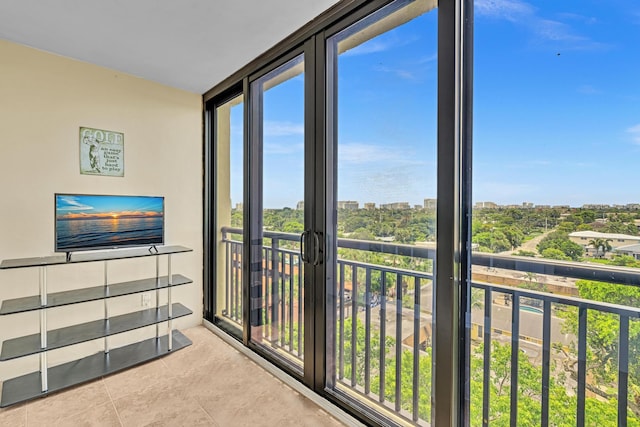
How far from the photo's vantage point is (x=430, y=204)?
1562 mm

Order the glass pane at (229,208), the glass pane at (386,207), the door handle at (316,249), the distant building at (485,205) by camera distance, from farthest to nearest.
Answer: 1. the glass pane at (229,208)
2. the door handle at (316,249)
3. the glass pane at (386,207)
4. the distant building at (485,205)

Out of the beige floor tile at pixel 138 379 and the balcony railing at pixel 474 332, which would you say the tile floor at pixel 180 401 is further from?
the balcony railing at pixel 474 332

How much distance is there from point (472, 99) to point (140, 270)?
297 centimetres

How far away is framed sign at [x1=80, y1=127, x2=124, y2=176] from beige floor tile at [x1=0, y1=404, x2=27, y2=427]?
166 cm

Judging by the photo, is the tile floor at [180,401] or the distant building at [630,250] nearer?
the distant building at [630,250]

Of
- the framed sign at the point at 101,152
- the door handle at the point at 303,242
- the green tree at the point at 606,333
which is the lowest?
the green tree at the point at 606,333

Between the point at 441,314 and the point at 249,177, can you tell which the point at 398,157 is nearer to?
the point at 441,314

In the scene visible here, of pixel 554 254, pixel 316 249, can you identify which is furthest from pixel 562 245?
pixel 316 249

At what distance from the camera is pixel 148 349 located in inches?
107

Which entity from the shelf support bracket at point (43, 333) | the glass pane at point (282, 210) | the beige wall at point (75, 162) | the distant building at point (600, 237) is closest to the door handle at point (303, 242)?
the glass pane at point (282, 210)

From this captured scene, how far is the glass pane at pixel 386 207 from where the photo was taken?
160 cm

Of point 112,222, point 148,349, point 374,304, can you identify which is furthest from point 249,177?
point 148,349

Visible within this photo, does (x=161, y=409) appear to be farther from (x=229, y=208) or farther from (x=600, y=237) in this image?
(x=600, y=237)

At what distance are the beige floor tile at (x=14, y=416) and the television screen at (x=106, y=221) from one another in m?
1.00
